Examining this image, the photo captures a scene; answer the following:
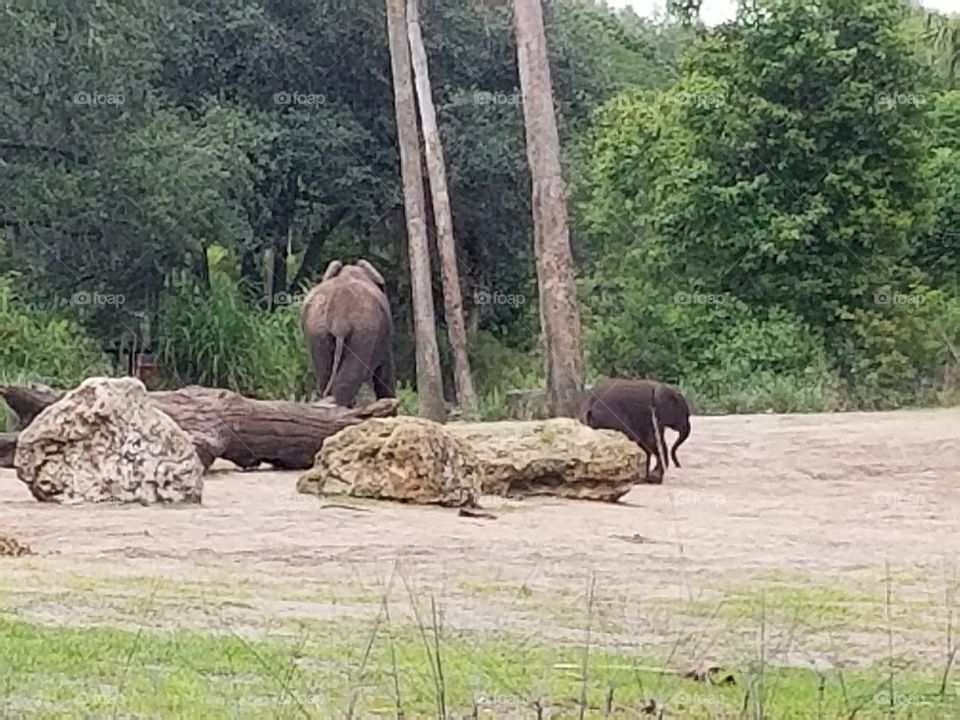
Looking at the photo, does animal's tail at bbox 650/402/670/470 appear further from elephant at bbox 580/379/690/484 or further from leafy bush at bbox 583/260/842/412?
leafy bush at bbox 583/260/842/412

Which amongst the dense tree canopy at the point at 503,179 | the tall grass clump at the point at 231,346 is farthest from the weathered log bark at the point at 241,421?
the tall grass clump at the point at 231,346

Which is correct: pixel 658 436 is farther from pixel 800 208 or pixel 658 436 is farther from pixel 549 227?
pixel 800 208

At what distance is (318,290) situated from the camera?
19.5 meters

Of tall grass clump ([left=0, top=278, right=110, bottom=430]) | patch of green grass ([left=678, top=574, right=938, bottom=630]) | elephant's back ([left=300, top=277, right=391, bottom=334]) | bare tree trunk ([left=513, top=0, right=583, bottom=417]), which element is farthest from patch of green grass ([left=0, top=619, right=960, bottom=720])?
tall grass clump ([left=0, top=278, right=110, bottom=430])

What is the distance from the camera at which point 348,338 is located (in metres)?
18.8

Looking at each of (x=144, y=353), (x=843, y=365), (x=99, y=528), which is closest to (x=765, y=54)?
(x=843, y=365)

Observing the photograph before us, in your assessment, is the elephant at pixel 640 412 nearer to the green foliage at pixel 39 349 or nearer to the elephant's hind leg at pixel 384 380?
the elephant's hind leg at pixel 384 380

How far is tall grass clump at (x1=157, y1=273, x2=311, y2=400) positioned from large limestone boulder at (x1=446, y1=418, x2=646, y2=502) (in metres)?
11.7

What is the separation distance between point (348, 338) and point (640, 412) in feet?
14.9

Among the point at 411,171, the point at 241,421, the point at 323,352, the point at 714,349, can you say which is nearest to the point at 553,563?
the point at 241,421

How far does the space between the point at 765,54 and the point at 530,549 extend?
20.1 meters

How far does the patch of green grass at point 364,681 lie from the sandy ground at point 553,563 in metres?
0.48

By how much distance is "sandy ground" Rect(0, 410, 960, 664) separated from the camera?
6.56m

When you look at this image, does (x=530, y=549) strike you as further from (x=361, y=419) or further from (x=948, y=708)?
(x=361, y=419)
